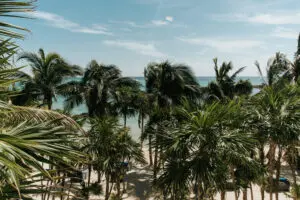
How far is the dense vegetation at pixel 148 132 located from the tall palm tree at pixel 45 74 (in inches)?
1.6

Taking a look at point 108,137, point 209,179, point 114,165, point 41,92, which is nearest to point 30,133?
point 209,179

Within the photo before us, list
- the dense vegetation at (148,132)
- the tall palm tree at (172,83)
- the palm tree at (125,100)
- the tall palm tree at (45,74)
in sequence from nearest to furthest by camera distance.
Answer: the dense vegetation at (148,132)
the tall palm tree at (45,74)
the tall palm tree at (172,83)
the palm tree at (125,100)

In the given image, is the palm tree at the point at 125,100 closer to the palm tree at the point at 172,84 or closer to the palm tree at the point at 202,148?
the palm tree at the point at 172,84

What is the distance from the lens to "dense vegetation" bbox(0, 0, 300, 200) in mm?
1910

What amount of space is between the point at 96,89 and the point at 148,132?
5.06 m

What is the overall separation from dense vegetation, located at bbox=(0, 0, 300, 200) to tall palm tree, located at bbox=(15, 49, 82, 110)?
0.14 ft

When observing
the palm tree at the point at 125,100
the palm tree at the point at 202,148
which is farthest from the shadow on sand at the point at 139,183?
the palm tree at the point at 202,148

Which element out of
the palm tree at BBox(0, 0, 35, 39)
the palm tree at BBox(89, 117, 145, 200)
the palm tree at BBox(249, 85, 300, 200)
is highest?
the palm tree at BBox(0, 0, 35, 39)

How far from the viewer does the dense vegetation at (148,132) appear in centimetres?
191

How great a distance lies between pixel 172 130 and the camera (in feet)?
17.5

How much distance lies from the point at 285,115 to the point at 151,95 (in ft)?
26.4

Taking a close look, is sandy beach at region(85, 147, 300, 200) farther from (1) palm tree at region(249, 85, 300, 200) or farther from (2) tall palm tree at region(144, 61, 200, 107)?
(1) palm tree at region(249, 85, 300, 200)

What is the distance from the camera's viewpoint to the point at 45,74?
35.7 ft

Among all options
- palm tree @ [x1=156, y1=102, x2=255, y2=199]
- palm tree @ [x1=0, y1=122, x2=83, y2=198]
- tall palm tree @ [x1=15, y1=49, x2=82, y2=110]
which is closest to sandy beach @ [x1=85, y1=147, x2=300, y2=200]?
tall palm tree @ [x1=15, y1=49, x2=82, y2=110]
